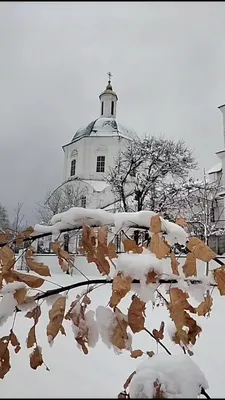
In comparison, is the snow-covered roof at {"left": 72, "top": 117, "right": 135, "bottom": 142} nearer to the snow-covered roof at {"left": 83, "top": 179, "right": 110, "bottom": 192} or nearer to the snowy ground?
the snow-covered roof at {"left": 83, "top": 179, "right": 110, "bottom": 192}

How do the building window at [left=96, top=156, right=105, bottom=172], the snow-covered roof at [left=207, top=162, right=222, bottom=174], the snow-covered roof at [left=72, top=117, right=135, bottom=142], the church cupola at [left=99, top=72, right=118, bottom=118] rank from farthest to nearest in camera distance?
the church cupola at [left=99, top=72, right=118, bottom=118], the snow-covered roof at [left=72, top=117, right=135, bottom=142], the building window at [left=96, top=156, right=105, bottom=172], the snow-covered roof at [left=207, top=162, right=222, bottom=174]

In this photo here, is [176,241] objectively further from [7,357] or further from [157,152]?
[157,152]

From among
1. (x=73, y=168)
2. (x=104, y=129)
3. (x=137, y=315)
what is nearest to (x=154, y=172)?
(x=104, y=129)

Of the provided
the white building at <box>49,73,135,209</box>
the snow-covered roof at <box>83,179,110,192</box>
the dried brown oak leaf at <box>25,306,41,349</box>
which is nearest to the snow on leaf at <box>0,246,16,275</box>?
the dried brown oak leaf at <box>25,306,41,349</box>

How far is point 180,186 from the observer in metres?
12.7

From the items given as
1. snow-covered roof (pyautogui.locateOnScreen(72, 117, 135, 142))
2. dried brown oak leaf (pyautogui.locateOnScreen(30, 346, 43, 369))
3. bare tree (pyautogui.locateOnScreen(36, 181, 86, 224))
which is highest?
snow-covered roof (pyautogui.locateOnScreen(72, 117, 135, 142))

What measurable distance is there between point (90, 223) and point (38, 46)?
1.92 ft

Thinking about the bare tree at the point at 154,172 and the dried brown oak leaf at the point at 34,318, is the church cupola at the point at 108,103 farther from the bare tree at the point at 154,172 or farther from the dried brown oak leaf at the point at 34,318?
the dried brown oak leaf at the point at 34,318

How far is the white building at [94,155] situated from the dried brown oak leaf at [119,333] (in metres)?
17.3

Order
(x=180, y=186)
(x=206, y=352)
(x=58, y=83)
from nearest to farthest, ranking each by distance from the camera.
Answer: (x=58, y=83), (x=206, y=352), (x=180, y=186)

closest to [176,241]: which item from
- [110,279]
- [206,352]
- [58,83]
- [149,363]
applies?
[110,279]

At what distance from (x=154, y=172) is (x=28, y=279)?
479 inches

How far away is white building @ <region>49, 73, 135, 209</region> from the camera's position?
1864cm

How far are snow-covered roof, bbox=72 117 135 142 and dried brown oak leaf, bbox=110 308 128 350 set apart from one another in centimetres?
1987
